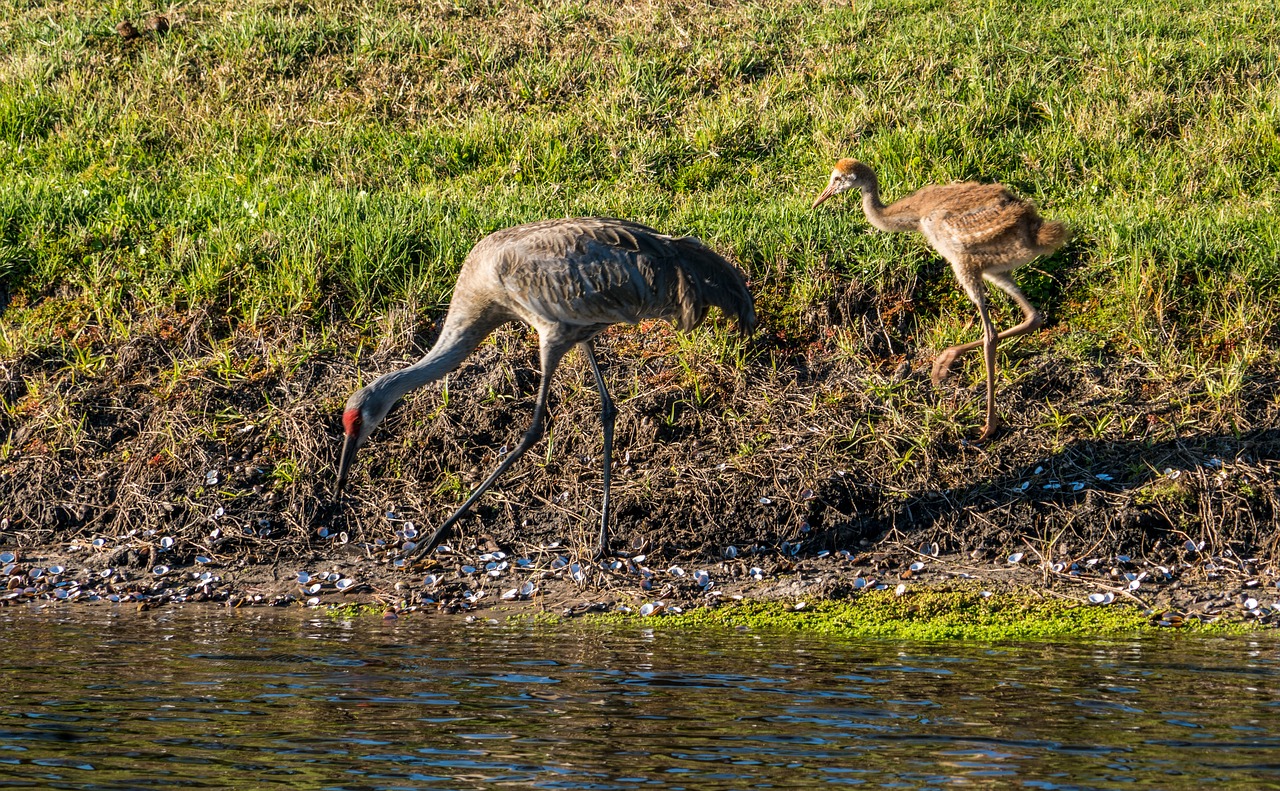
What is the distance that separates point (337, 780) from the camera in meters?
4.17

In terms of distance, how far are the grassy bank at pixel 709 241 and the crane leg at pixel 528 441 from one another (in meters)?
0.21

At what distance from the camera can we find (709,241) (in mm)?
8766

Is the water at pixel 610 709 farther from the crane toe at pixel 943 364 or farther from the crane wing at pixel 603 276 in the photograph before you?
the crane toe at pixel 943 364

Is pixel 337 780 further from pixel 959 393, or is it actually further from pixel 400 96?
pixel 400 96

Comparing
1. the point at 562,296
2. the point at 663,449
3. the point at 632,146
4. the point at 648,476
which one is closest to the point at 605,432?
the point at 648,476

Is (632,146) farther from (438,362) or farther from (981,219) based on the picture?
(981,219)

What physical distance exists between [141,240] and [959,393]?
4.87m

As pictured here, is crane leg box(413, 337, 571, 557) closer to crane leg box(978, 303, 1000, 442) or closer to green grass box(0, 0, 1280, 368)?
green grass box(0, 0, 1280, 368)

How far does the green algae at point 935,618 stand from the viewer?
19.8ft

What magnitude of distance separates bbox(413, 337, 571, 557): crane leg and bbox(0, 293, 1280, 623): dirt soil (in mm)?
99

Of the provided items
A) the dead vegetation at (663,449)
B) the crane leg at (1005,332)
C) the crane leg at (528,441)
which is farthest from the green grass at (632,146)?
the crane leg at (528,441)

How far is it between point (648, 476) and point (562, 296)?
100 centimetres

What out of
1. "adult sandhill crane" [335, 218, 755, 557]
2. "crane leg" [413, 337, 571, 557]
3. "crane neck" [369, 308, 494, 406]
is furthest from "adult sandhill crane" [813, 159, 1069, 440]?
"crane neck" [369, 308, 494, 406]

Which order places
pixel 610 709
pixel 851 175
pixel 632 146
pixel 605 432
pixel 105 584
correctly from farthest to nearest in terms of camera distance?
1. pixel 632 146
2. pixel 851 175
3. pixel 605 432
4. pixel 105 584
5. pixel 610 709
